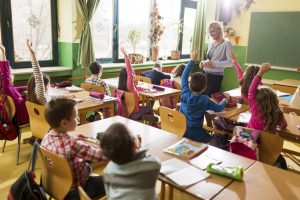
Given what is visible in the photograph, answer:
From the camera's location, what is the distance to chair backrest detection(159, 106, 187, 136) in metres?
2.52

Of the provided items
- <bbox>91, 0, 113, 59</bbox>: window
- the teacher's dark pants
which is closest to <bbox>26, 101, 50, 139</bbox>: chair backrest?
the teacher's dark pants

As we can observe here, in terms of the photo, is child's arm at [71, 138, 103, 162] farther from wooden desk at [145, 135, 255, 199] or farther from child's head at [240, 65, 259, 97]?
child's head at [240, 65, 259, 97]

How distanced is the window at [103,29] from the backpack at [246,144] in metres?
3.77

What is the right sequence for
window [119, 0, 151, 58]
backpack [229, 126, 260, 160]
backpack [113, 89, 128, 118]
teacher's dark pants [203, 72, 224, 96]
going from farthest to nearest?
1. window [119, 0, 151, 58]
2. teacher's dark pants [203, 72, 224, 96]
3. backpack [113, 89, 128, 118]
4. backpack [229, 126, 260, 160]

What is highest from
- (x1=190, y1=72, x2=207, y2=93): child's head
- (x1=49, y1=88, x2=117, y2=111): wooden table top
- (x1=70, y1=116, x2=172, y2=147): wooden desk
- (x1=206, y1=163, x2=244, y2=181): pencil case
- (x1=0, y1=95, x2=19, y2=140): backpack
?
(x1=190, y1=72, x2=207, y2=93): child's head

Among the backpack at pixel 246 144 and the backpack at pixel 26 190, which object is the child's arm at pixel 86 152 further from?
the backpack at pixel 246 144

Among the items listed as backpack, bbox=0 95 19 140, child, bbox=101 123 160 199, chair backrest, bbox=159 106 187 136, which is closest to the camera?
child, bbox=101 123 160 199

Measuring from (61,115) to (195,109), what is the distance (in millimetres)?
1388

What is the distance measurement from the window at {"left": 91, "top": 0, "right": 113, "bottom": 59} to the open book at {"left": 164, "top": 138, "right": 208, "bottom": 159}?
3.70 metres

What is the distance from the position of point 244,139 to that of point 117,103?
1.62 meters

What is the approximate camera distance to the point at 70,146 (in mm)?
1648

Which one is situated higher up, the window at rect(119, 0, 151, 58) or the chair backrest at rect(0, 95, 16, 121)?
the window at rect(119, 0, 151, 58)

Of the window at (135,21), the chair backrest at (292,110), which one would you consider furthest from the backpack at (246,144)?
the window at (135,21)

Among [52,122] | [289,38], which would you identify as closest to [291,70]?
[289,38]
